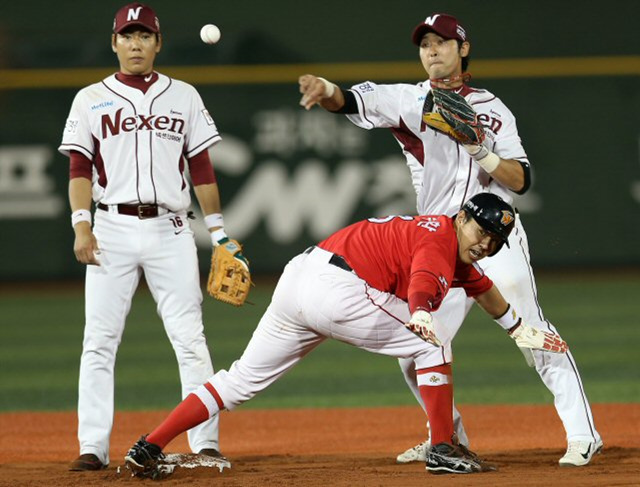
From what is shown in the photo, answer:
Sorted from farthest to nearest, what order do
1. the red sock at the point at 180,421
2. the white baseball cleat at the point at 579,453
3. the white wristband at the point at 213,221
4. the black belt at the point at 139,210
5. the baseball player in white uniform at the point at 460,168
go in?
the white wristband at the point at 213,221, the black belt at the point at 139,210, the baseball player in white uniform at the point at 460,168, the white baseball cleat at the point at 579,453, the red sock at the point at 180,421

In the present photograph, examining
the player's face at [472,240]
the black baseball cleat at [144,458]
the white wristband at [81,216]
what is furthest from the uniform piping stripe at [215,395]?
the player's face at [472,240]

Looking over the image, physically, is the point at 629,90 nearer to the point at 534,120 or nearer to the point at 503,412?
the point at 534,120

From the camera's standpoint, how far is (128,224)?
17.0 feet

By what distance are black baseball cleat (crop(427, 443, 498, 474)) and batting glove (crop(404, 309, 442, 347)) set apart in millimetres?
620

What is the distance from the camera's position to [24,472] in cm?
504

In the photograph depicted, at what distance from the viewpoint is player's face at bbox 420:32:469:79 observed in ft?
16.8

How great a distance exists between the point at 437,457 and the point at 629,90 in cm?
1179

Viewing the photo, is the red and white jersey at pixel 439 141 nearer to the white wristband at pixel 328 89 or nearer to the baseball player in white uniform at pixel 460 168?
the baseball player in white uniform at pixel 460 168

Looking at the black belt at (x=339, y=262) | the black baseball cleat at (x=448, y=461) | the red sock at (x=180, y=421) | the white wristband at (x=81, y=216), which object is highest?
the white wristband at (x=81, y=216)

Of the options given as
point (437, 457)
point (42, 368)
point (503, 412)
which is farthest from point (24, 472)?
point (42, 368)

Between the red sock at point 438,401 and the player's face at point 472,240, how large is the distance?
0.47m

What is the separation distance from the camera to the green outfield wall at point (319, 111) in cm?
1473

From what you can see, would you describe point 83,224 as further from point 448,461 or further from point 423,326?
point 448,461

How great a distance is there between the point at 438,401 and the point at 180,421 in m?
1.06
